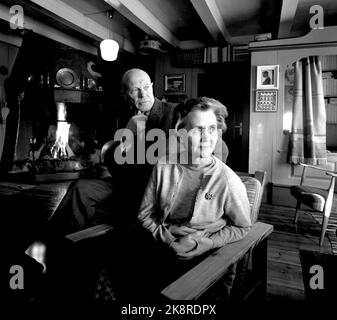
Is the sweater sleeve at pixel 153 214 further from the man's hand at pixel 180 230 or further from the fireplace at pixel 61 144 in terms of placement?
the fireplace at pixel 61 144

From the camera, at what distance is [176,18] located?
16.0ft

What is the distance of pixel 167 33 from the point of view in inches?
213

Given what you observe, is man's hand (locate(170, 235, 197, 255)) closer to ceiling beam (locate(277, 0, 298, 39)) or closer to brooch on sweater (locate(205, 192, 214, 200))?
brooch on sweater (locate(205, 192, 214, 200))

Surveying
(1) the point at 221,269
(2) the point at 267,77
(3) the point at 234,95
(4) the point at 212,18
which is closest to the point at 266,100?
(2) the point at 267,77

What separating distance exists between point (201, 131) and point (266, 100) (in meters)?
3.56

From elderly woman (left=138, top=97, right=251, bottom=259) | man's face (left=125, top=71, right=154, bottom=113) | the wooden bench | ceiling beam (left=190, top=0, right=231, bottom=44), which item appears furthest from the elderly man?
ceiling beam (left=190, top=0, right=231, bottom=44)

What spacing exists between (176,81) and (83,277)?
5149mm

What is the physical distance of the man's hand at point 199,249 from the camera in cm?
114

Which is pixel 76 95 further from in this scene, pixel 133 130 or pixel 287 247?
→ pixel 287 247

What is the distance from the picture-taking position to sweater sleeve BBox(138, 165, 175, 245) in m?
1.27

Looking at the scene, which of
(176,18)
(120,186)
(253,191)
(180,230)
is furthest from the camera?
(176,18)

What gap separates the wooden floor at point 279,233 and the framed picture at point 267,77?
1872mm

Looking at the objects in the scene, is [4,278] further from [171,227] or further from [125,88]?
[125,88]

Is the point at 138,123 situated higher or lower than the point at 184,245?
higher
